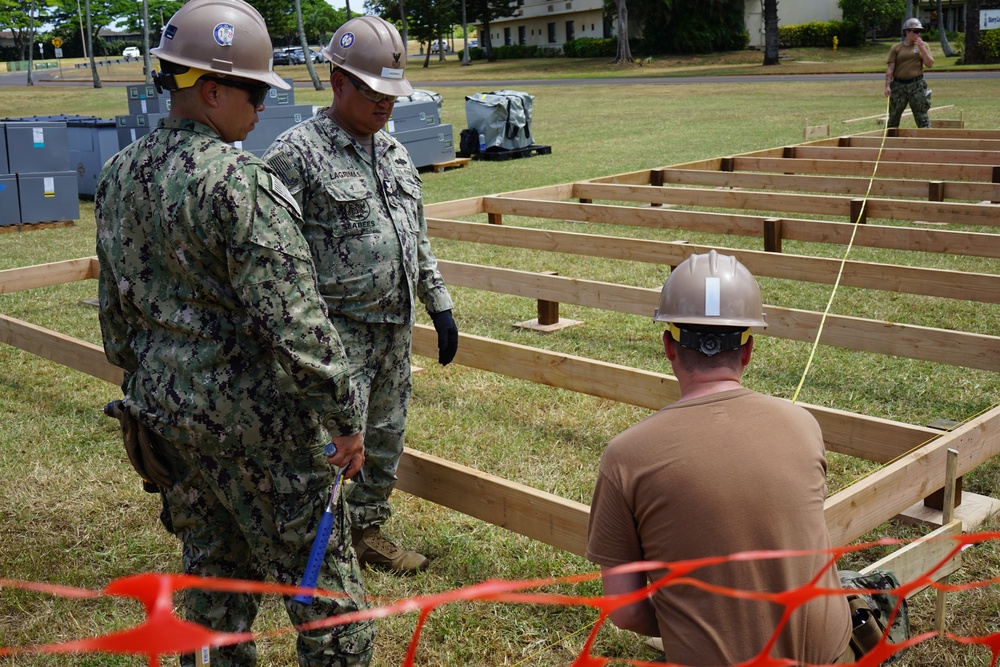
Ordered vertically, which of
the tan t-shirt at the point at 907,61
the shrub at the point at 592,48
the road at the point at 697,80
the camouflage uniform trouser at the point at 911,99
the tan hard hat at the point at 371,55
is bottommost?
the tan hard hat at the point at 371,55

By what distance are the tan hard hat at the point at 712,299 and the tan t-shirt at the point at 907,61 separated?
43.6ft

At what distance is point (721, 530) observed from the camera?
1943mm

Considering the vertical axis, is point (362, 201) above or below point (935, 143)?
below

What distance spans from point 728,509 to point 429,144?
51.0ft

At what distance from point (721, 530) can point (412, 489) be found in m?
2.27

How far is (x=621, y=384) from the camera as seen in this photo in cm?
503

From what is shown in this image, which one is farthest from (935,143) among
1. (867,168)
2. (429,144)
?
(429,144)

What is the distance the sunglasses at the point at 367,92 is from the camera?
3.41 m

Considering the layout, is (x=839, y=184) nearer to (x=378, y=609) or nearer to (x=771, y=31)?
(x=378, y=609)

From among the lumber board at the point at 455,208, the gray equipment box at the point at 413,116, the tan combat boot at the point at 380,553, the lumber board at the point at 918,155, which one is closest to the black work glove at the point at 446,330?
the tan combat boot at the point at 380,553

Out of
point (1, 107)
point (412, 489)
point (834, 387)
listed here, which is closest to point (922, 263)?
point (834, 387)

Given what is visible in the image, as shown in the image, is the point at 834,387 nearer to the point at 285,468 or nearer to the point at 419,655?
the point at 419,655

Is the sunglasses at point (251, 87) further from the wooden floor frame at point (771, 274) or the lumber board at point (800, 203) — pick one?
the lumber board at point (800, 203)

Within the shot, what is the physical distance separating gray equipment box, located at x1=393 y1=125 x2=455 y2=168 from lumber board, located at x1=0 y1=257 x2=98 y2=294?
29.7 ft
